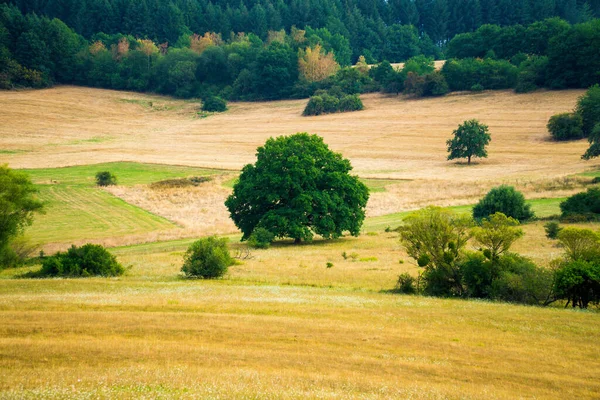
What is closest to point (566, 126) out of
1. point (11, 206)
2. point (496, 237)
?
point (496, 237)

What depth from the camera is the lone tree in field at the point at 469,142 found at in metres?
88.0

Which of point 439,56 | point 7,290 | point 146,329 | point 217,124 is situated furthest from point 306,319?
point 439,56

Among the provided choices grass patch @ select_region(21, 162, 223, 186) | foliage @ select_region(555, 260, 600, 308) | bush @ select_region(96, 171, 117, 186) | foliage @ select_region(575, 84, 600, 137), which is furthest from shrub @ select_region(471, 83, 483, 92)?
foliage @ select_region(555, 260, 600, 308)

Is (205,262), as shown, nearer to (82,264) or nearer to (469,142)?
(82,264)

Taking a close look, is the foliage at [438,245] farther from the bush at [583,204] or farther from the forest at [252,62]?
the forest at [252,62]

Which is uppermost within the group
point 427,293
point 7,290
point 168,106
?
point 168,106

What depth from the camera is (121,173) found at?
83688 millimetres

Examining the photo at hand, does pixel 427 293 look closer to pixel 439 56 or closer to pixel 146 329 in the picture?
pixel 146 329

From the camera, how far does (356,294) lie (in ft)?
97.0

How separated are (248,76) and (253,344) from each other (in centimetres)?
14023

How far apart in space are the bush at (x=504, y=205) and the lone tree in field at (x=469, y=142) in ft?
113

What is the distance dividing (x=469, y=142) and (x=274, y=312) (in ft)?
Result: 230

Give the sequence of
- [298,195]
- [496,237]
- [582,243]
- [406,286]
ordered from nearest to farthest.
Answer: [582,243]
[496,237]
[406,286]
[298,195]

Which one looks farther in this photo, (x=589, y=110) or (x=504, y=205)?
(x=589, y=110)
